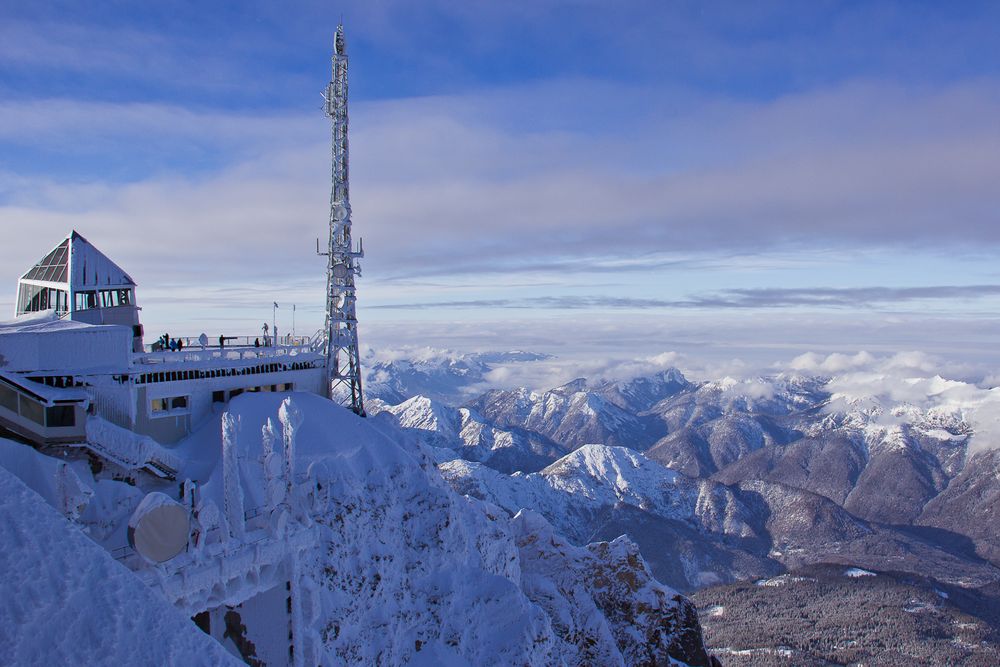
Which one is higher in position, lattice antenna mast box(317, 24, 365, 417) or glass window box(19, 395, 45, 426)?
lattice antenna mast box(317, 24, 365, 417)

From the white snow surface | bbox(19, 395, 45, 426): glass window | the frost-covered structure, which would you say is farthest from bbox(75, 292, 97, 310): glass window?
the white snow surface

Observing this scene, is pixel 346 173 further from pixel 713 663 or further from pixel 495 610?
pixel 713 663

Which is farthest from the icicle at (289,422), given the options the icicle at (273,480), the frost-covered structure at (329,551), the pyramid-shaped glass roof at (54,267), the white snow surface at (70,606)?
the white snow surface at (70,606)

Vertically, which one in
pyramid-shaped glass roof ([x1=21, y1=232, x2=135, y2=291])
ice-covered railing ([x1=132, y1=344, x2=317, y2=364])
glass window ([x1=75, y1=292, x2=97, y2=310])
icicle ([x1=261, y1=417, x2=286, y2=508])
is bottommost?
icicle ([x1=261, y1=417, x2=286, y2=508])

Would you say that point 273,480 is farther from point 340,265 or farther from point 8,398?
point 340,265

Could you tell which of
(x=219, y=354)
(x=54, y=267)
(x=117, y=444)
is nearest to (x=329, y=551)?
(x=117, y=444)

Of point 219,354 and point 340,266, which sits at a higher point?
point 340,266

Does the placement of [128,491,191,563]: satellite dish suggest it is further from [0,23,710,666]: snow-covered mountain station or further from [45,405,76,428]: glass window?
[45,405,76,428]: glass window

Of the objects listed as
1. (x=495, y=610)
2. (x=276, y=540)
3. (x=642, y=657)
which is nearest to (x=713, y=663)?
(x=642, y=657)
